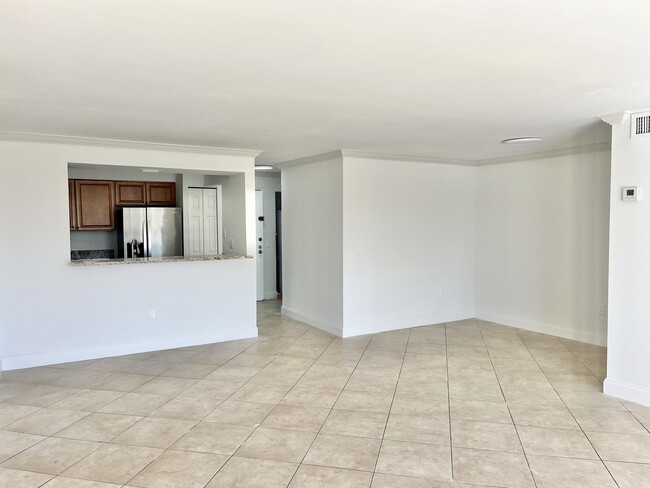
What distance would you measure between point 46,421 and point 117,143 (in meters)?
2.77

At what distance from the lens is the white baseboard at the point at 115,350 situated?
187 inches

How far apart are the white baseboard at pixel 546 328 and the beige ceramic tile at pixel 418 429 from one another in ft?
9.81

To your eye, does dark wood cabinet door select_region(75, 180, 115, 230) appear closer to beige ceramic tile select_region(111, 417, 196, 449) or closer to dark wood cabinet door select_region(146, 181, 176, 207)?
dark wood cabinet door select_region(146, 181, 176, 207)

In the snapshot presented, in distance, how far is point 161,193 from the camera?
22.9 feet

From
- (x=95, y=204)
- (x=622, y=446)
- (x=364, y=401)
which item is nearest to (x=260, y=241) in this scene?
(x=95, y=204)

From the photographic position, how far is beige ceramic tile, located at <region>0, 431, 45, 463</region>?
9.86ft

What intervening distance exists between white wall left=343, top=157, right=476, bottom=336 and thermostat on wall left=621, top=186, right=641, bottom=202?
112 inches

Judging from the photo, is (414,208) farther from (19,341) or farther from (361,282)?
(19,341)

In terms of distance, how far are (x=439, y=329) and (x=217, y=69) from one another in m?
4.75

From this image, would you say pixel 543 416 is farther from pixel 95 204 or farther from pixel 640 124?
pixel 95 204

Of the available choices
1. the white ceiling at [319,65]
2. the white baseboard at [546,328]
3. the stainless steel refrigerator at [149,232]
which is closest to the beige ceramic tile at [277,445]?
the white ceiling at [319,65]

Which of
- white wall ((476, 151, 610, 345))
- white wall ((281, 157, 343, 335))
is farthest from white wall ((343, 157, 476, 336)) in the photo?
white wall ((476, 151, 610, 345))

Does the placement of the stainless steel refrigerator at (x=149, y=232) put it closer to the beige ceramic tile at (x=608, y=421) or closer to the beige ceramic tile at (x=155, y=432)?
the beige ceramic tile at (x=155, y=432)

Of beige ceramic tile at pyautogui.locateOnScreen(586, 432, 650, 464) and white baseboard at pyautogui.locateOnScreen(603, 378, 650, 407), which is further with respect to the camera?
white baseboard at pyautogui.locateOnScreen(603, 378, 650, 407)
